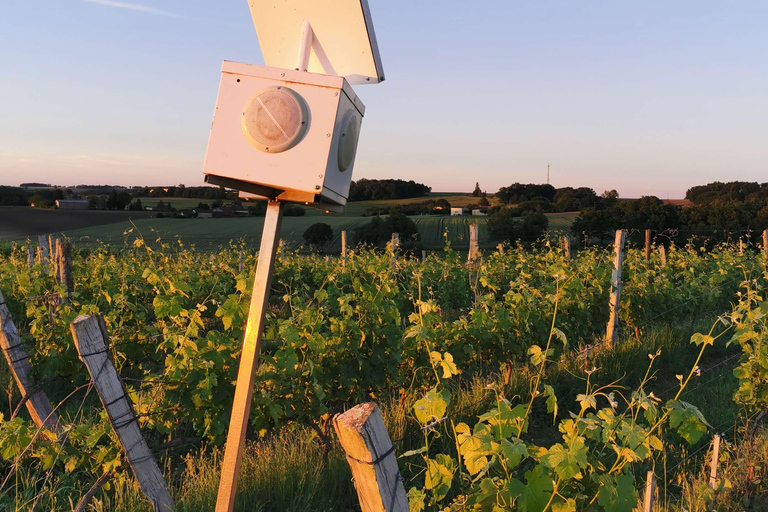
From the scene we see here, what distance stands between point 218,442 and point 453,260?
730 cm

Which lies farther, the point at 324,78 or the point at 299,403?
the point at 299,403

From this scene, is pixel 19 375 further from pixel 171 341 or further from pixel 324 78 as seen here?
pixel 324 78

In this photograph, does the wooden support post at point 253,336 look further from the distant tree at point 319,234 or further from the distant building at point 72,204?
the distant building at point 72,204

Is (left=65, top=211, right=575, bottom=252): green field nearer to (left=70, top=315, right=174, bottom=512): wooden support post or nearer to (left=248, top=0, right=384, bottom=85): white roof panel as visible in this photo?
(left=70, top=315, right=174, bottom=512): wooden support post

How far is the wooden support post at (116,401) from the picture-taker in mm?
2426

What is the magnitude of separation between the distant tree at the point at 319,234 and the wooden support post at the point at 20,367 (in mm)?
37048

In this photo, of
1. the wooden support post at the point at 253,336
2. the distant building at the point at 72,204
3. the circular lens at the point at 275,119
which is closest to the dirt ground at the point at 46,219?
the distant building at the point at 72,204

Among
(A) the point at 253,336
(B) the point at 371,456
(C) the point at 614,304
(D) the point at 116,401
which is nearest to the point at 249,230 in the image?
(C) the point at 614,304

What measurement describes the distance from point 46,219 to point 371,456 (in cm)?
4470

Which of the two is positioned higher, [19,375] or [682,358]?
[19,375]

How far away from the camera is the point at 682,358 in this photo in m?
6.50

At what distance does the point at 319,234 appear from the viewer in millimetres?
41344

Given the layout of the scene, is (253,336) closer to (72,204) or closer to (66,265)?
(66,265)

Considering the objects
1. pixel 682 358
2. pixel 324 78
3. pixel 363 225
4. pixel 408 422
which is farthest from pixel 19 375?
pixel 363 225
